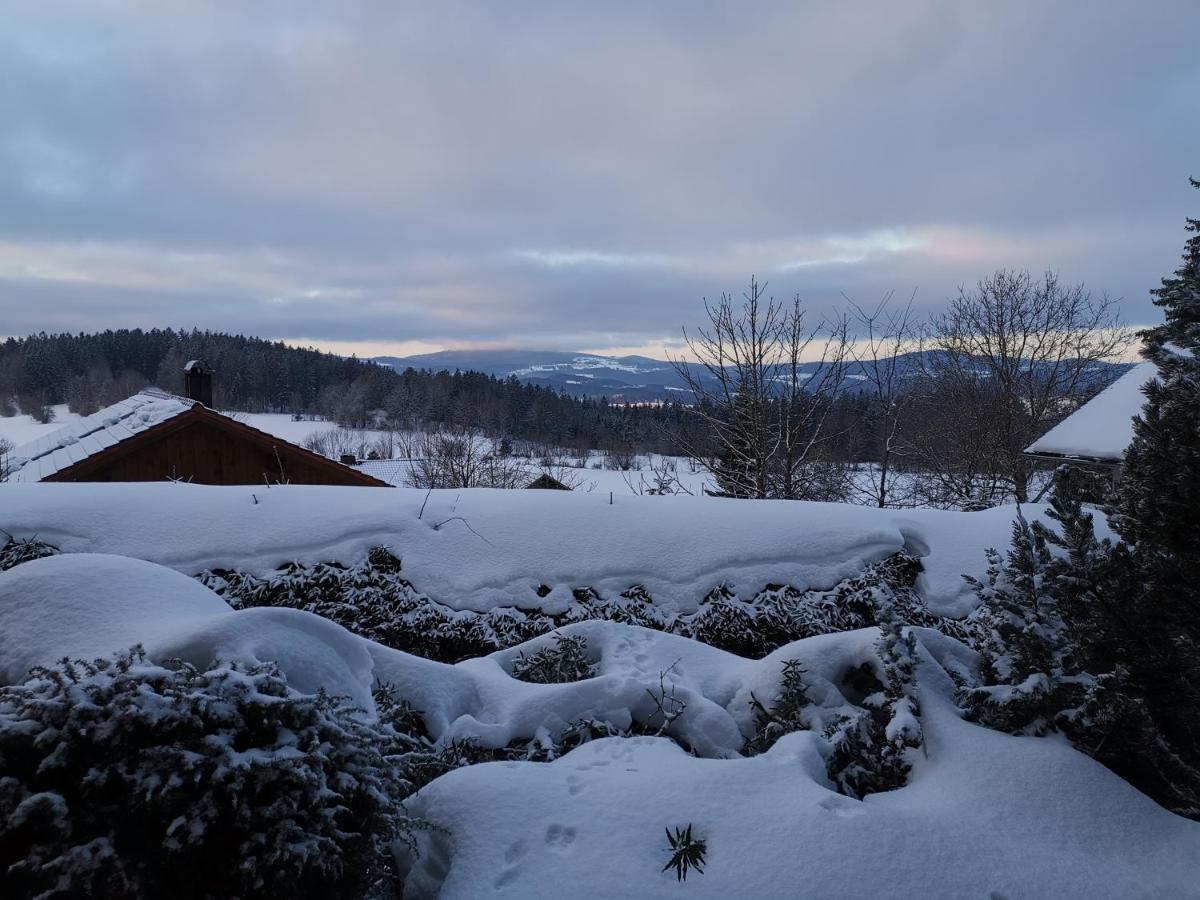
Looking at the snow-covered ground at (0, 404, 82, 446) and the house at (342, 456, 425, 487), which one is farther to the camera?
the snow-covered ground at (0, 404, 82, 446)

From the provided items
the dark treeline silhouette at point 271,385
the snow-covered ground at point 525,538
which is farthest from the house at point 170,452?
the dark treeline silhouette at point 271,385

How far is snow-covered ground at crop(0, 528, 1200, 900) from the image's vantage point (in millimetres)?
2078

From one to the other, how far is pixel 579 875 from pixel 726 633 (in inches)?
125

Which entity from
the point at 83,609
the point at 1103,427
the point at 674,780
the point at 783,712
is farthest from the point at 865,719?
the point at 1103,427

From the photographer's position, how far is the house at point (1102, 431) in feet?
24.5

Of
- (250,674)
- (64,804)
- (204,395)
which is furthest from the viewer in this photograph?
(204,395)

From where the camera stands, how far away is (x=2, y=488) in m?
5.64

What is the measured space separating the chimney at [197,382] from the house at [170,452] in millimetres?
1849

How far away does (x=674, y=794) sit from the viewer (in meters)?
2.41

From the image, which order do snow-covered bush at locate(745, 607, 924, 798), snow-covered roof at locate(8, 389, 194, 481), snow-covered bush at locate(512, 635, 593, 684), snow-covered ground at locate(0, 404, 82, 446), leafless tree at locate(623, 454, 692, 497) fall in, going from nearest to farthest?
snow-covered bush at locate(745, 607, 924, 798) < snow-covered bush at locate(512, 635, 593, 684) < snow-covered roof at locate(8, 389, 194, 481) < leafless tree at locate(623, 454, 692, 497) < snow-covered ground at locate(0, 404, 82, 446)

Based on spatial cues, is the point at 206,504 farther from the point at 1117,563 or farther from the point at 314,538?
the point at 1117,563

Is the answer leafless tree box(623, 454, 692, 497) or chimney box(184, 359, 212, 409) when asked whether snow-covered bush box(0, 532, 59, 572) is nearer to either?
leafless tree box(623, 454, 692, 497)

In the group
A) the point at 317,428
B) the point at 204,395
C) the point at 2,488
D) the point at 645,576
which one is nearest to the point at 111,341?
the point at 317,428

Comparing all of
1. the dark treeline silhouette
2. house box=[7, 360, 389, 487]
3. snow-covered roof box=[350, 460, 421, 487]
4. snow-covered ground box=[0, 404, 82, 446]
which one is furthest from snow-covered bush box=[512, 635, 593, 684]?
snow-covered ground box=[0, 404, 82, 446]
